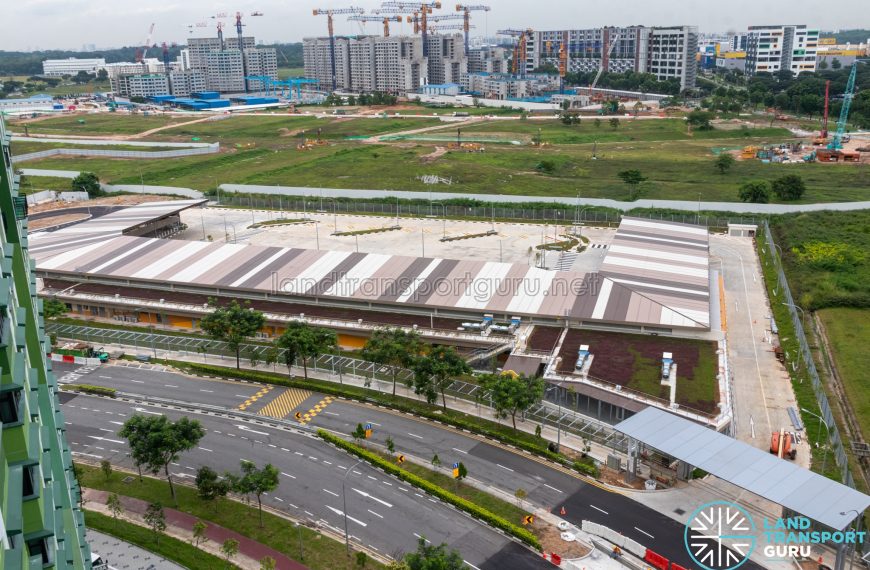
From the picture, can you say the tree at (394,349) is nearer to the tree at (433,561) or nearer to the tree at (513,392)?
the tree at (513,392)

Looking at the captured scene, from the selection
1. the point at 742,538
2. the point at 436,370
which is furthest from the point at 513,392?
the point at 742,538

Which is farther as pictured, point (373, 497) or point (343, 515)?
point (373, 497)

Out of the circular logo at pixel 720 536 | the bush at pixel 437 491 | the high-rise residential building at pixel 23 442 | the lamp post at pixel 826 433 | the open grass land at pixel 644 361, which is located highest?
the high-rise residential building at pixel 23 442

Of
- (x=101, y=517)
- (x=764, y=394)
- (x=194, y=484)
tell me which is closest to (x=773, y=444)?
(x=764, y=394)

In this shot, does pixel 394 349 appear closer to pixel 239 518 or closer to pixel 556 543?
pixel 239 518

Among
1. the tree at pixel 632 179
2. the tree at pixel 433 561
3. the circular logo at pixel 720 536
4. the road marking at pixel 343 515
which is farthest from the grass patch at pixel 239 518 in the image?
the tree at pixel 632 179

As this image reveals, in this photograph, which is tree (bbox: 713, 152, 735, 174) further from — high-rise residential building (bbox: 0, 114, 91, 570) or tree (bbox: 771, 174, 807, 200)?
high-rise residential building (bbox: 0, 114, 91, 570)

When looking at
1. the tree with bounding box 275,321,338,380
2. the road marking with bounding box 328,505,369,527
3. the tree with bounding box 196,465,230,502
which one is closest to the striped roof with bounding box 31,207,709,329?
the tree with bounding box 275,321,338,380
